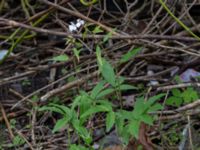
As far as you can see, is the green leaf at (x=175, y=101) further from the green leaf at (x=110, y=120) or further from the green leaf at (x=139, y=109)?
the green leaf at (x=110, y=120)

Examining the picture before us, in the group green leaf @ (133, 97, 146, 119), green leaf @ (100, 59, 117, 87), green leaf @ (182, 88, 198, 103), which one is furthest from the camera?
green leaf @ (182, 88, 198, 103)

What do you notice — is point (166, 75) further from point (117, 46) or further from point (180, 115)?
point (180, 115)

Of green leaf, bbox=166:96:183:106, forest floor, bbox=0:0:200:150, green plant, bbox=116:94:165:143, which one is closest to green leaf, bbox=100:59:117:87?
forest floor, bbox=0:0:200:150

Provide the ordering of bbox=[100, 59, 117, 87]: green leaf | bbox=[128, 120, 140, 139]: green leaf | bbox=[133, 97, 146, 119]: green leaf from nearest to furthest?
bbox=[128, 120, 140, 139]: green leaf → bbox=[133, 97, 146, 119]: green leaf → bbox=[100, 59, 117, 87]: green leaf

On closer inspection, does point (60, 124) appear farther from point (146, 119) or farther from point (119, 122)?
point (146, 119)

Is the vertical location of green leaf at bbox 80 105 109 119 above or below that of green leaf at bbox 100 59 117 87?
below

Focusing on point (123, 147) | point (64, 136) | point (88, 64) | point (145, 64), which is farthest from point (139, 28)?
point (123, 147)

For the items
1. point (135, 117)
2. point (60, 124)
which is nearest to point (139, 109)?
point (135, 117)

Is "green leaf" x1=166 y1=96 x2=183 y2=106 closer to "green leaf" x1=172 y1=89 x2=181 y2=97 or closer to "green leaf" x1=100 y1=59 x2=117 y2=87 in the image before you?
"green leaf" x1=172 y1=89 x2=181 y2=97

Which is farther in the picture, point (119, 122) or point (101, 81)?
point (101, 81)
